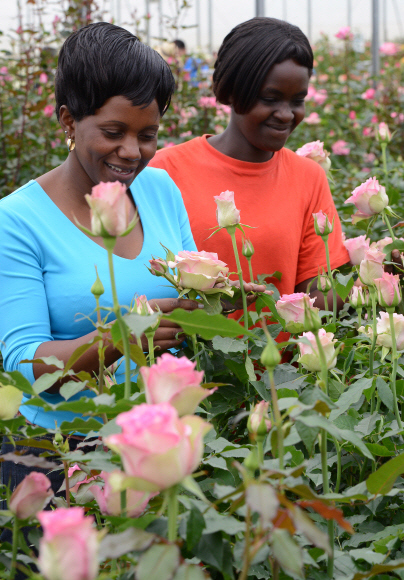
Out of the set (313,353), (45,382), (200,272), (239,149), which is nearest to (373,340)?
(313,353)

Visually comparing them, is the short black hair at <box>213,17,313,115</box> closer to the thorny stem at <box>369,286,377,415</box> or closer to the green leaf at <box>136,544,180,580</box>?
the thorny stem at <box>369,286,377,415</box>

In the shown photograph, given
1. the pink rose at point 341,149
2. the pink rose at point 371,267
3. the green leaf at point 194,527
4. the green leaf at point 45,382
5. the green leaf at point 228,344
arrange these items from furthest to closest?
1. the pink rose at point 341,149
2. the pink rose at point 371,267
3. the green leaf at point 228,344
4. the green leaf at point 45,382
5. the green leaf at point 194,527

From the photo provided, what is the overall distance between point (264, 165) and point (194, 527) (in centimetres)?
127

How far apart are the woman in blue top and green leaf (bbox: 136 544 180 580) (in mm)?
594

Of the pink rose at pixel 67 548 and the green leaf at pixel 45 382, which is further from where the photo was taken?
the green leaf at pixel 45 382

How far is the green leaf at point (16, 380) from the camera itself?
1.71 feet

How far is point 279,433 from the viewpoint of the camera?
1.57 feet

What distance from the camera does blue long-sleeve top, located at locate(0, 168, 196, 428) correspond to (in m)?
0.98

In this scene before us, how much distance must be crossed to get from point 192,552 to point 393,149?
2.95 meters

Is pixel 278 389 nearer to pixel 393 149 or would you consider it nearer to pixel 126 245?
pixel 126 245

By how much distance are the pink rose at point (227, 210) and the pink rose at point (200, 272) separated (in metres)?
0.13

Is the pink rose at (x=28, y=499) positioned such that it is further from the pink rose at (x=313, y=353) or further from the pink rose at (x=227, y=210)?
the pink rose at (x=227, y=210)

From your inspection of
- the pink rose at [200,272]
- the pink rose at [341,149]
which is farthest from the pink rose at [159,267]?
the pink rose at [341,149]

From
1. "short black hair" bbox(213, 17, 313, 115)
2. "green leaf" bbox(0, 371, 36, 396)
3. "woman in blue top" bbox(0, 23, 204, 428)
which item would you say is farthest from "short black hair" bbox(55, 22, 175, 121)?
"green leaf" bbox(0, 371, 36, 396)
